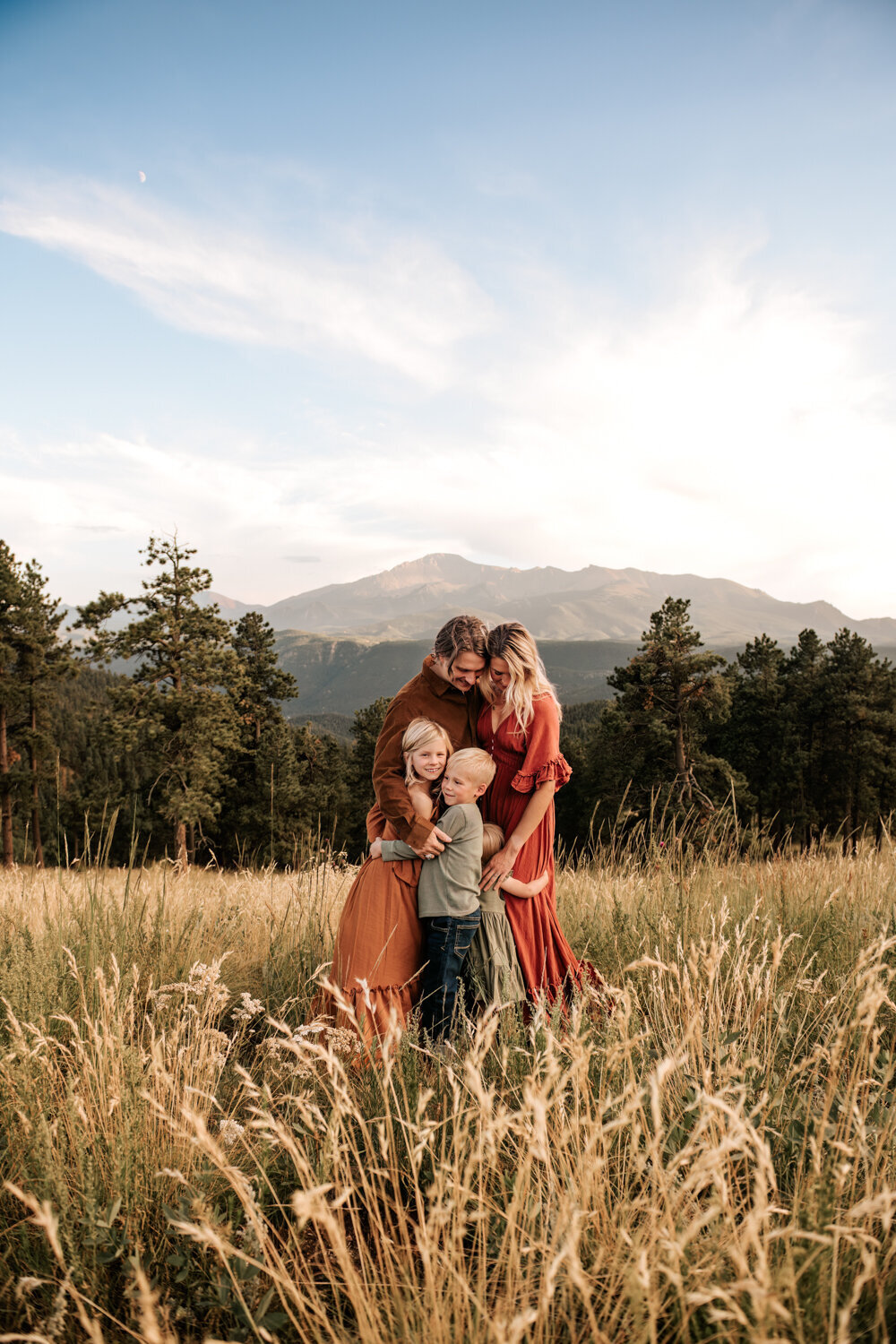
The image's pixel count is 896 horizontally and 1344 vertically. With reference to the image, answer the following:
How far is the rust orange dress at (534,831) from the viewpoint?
3.67m

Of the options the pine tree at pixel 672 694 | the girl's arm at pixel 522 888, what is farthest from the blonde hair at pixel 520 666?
the pine tree at pixel 672 694

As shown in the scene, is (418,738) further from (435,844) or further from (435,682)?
(435,844)

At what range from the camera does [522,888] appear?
365cm

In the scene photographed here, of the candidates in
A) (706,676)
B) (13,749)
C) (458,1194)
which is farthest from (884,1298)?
(13,749)

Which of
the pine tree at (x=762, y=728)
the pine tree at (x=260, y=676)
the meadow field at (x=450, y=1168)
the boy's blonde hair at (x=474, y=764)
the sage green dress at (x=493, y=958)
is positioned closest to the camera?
the meadow field at (x=450, y=1168)

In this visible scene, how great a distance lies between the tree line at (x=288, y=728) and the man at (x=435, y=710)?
1406 centimetres

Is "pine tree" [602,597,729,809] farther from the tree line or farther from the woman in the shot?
the woman

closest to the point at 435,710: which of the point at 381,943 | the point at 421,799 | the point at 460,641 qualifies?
the point at 460,641

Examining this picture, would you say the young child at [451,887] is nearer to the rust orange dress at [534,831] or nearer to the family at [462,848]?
the family at [462,848]

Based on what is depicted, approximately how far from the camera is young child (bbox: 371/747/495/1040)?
10.9 feet

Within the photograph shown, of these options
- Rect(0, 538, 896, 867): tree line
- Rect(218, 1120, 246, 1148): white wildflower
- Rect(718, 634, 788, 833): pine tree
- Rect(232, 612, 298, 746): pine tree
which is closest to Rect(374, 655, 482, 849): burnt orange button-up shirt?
Rect(218, 1120, 246, 1148): white wildflower

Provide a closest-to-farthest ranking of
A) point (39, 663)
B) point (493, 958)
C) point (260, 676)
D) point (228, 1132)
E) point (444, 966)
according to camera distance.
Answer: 1. point (228, 1132)
2. point (444, 966)
3. point (493, 958)
4. point (39, 663)
5. point (260, 676)

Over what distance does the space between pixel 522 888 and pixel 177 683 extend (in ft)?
88.6

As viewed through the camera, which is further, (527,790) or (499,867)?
(527,790)
